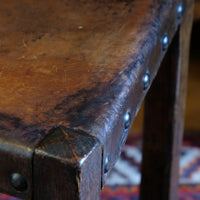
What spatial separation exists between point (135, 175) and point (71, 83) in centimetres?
106

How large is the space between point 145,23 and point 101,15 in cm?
6

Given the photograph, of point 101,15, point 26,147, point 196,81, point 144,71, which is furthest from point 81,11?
point 196,81

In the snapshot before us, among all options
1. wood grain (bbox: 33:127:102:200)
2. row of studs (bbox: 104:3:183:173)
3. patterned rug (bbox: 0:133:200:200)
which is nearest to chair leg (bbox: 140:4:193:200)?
row of studs (bbox: 104:3:183:173)

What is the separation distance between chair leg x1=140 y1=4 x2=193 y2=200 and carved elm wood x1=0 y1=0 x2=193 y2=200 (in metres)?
0.09

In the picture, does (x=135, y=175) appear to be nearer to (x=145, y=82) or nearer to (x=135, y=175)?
(x=135, y=175)

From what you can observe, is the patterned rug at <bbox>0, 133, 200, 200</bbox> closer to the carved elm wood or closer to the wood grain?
the carved elm wood

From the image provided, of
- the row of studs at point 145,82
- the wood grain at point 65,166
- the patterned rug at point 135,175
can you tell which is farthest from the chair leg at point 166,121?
the patterned rug at point 135,175

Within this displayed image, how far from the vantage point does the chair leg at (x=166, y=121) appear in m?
0.64

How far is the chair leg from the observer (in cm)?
64

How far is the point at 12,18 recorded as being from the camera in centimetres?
48

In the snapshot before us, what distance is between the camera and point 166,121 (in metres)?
0.67

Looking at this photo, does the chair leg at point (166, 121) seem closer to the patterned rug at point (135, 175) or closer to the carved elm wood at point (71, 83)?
the carved elm wood at point (71, 83)

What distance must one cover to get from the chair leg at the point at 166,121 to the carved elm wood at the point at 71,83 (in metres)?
0.09

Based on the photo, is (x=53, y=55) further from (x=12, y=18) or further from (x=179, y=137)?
(x=179, y=137)
